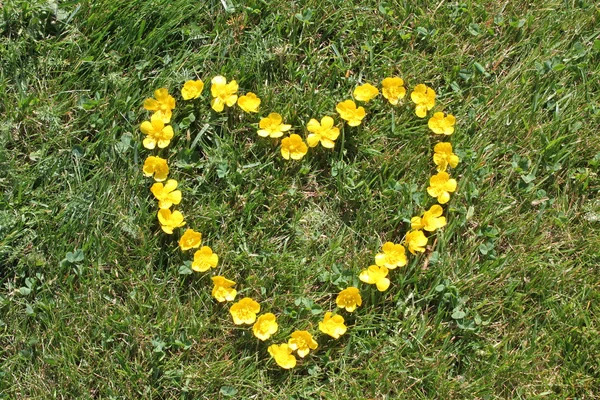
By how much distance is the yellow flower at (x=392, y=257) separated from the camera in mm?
3518

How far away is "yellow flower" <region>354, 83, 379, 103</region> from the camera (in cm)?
373

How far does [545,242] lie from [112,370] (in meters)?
2.20

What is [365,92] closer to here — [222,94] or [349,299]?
[222,94]

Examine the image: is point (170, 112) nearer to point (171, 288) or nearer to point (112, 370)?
point (171, 288)

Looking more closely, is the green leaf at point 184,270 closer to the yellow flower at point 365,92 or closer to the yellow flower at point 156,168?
the yellow flower at point 156,168

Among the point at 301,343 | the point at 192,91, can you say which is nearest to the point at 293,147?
the point at 192,91

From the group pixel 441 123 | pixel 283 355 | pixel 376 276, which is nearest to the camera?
pixel 283 355

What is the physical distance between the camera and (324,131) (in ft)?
12.0

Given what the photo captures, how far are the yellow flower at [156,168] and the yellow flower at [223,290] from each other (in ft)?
1.86

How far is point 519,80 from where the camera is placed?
3.88 meters

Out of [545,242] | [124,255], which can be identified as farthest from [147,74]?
[545,242]

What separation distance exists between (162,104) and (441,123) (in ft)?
4.62

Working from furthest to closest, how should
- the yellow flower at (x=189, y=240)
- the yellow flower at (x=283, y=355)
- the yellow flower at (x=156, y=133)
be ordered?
the yellow flower at (x=156, y=133), the yellow flower at (x=189, y=240), the yellow flower at (x=283, y=355)

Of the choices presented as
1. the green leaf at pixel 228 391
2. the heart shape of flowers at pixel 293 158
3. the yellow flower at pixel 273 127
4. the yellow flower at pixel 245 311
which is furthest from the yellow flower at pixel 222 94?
the green leaf at pixel 228 391
